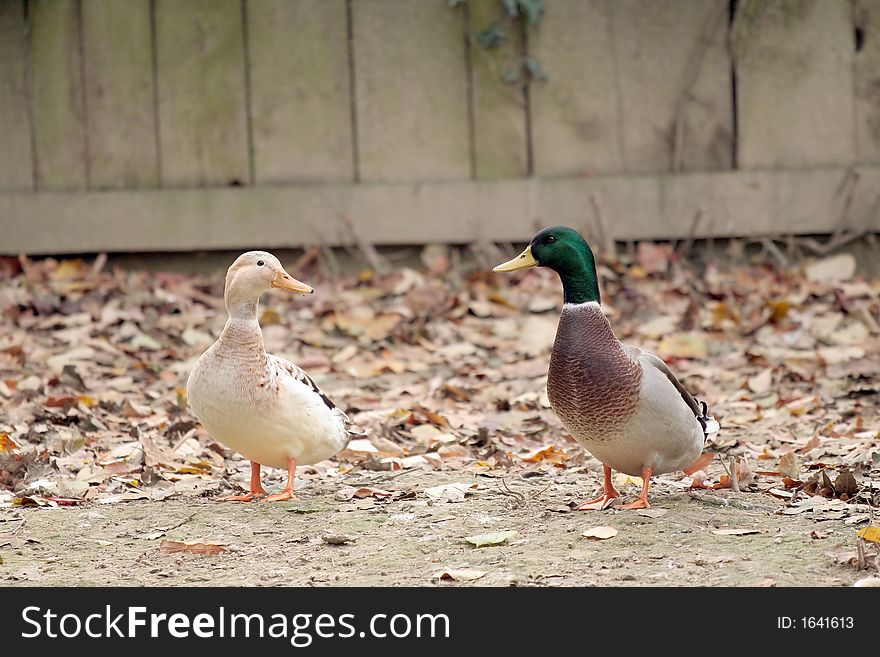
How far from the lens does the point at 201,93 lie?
22.2 ft

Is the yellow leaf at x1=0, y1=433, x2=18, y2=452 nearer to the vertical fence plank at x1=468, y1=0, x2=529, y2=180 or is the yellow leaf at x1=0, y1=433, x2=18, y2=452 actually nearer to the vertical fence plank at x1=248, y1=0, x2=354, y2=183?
the vertical fence plank at x1=248, y1=0, x2=354, y2=183

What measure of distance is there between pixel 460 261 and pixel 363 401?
1895mm

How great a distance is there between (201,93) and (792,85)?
10.2 ft

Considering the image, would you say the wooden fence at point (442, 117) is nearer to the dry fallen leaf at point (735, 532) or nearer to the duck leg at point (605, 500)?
the duck leg at point (605, 500)

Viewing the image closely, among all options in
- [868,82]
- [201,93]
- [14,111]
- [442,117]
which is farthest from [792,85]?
[14,111]

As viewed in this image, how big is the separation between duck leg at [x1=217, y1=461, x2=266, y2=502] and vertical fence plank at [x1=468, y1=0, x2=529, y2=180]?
3260 millimetres

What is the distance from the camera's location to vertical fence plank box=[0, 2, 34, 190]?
679 centimetres

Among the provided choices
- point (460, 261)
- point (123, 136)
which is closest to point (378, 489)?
point (460, 261)

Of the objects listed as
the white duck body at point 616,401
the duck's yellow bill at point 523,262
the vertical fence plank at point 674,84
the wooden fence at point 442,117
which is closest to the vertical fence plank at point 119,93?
the wooden fence at point 442,117

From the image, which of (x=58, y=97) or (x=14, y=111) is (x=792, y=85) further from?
(x=14, y=111)

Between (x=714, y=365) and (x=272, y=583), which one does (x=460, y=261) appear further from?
(x=272, y=583)

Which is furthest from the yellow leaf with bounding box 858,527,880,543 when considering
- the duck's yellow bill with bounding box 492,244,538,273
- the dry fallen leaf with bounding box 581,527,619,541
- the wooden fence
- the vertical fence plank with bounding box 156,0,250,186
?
the vertical fence plank with bounding box 156,0,250,186

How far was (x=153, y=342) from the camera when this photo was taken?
5.91 m

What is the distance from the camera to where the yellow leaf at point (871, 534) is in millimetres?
2928
